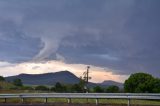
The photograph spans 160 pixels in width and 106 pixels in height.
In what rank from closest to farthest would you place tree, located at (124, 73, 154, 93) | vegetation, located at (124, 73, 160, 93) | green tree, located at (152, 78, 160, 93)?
1. green tree, located at (152, 78, 160, 93)
2. vegetation, located at (124, 73, 160, 93)
3. tree, located at (124, 73, 154, 93)

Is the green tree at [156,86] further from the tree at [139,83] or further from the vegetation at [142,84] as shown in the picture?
the tree at [139,83]

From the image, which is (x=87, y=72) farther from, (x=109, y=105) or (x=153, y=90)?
(x=109, y=105)

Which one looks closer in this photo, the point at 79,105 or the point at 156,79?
the point at 79,105

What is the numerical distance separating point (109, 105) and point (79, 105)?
2.35 m

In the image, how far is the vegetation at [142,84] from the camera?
97938 millimetres

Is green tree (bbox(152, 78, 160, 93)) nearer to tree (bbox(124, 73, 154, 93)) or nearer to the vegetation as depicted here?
the vegetation

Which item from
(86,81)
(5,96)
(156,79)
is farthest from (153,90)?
(5,96)

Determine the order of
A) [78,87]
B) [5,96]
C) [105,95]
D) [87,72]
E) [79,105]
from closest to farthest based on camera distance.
Answer: [79,105] → [105,95] → [5,96] → [87,72] → [78,87]

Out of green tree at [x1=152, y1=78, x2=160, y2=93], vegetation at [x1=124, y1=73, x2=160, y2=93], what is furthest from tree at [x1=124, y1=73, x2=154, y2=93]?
green tree at [x1=152, y1=78, x2=160, y2=93]

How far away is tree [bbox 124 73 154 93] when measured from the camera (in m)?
98.9

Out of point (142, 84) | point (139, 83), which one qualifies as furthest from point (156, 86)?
point (139, 83)

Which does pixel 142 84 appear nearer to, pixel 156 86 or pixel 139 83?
pixel 139 83

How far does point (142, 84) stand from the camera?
3903 inches

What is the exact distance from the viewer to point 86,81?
9800 centimetres
